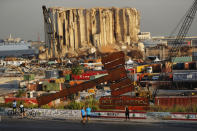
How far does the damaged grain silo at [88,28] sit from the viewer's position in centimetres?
12006

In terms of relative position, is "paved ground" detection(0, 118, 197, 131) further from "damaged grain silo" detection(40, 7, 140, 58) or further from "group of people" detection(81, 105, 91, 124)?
"damaged grain silo" detection(40, 7, 140, 58)

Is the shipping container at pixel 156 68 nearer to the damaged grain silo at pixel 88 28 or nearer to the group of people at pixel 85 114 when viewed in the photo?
the group of people at pixel 85 114

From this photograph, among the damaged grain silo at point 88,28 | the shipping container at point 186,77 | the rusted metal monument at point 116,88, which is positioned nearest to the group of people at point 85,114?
the rusted metal monument at point 116,88

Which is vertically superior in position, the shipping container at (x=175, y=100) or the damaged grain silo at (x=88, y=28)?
the damaged grain silo at (x=88, y=28)

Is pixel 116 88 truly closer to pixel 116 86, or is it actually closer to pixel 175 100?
pixel 116 86

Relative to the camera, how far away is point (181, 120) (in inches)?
499

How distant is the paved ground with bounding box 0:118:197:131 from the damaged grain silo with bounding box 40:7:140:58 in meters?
99.8

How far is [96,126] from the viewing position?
1222 centimetres

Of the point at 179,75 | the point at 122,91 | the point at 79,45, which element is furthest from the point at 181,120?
the point at 79,45

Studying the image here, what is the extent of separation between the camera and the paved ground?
11.6 meters

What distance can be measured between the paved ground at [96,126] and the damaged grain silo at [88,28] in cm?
9978

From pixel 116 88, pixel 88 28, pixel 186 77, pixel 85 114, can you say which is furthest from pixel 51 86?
pixel 88 28

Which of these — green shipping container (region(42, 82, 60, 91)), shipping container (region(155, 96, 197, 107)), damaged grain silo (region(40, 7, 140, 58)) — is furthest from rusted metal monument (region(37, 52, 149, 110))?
damaged grain silo (region(40, 7, 140, 58))

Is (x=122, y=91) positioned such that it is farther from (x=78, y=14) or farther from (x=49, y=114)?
(x=78, y=14)
